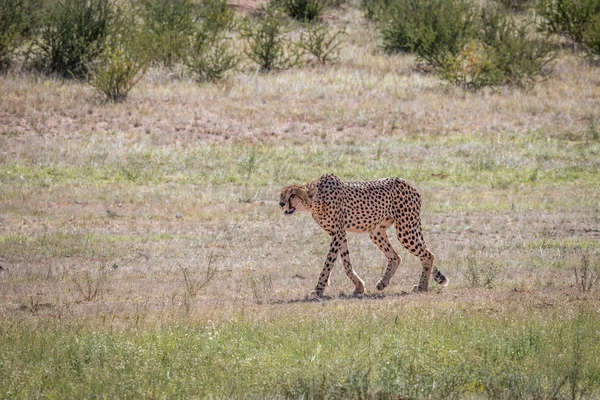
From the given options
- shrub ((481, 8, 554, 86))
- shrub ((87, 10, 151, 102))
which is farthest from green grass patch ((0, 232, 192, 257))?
shrub ((481, 8, 554, 86))

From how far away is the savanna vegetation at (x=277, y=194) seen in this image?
9.62 metres

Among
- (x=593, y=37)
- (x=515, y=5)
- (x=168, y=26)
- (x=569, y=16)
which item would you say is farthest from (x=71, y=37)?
(x=515, y=5)

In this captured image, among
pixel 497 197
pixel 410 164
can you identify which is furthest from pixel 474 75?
pixel 497 197

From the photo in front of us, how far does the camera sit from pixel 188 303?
1223cm

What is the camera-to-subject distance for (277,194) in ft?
70.5

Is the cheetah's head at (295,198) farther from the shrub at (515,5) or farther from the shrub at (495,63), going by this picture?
the shrub at (515,5)

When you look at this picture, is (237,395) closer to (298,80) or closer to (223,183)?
(223,183)

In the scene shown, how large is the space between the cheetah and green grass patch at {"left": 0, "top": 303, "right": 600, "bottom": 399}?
7.77 ft

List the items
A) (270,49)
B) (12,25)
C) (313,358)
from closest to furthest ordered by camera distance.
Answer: (313,358), (12,25), (270,49)

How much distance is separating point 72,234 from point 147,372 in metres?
8.74

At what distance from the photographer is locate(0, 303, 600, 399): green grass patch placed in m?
9.02

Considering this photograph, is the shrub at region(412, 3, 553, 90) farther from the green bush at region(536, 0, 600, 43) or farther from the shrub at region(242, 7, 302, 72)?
the shrub at region(242, 7, 302, 72)

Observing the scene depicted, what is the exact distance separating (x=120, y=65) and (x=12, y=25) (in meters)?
5.24

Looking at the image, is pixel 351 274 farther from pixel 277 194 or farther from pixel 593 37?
pixel 593 37
